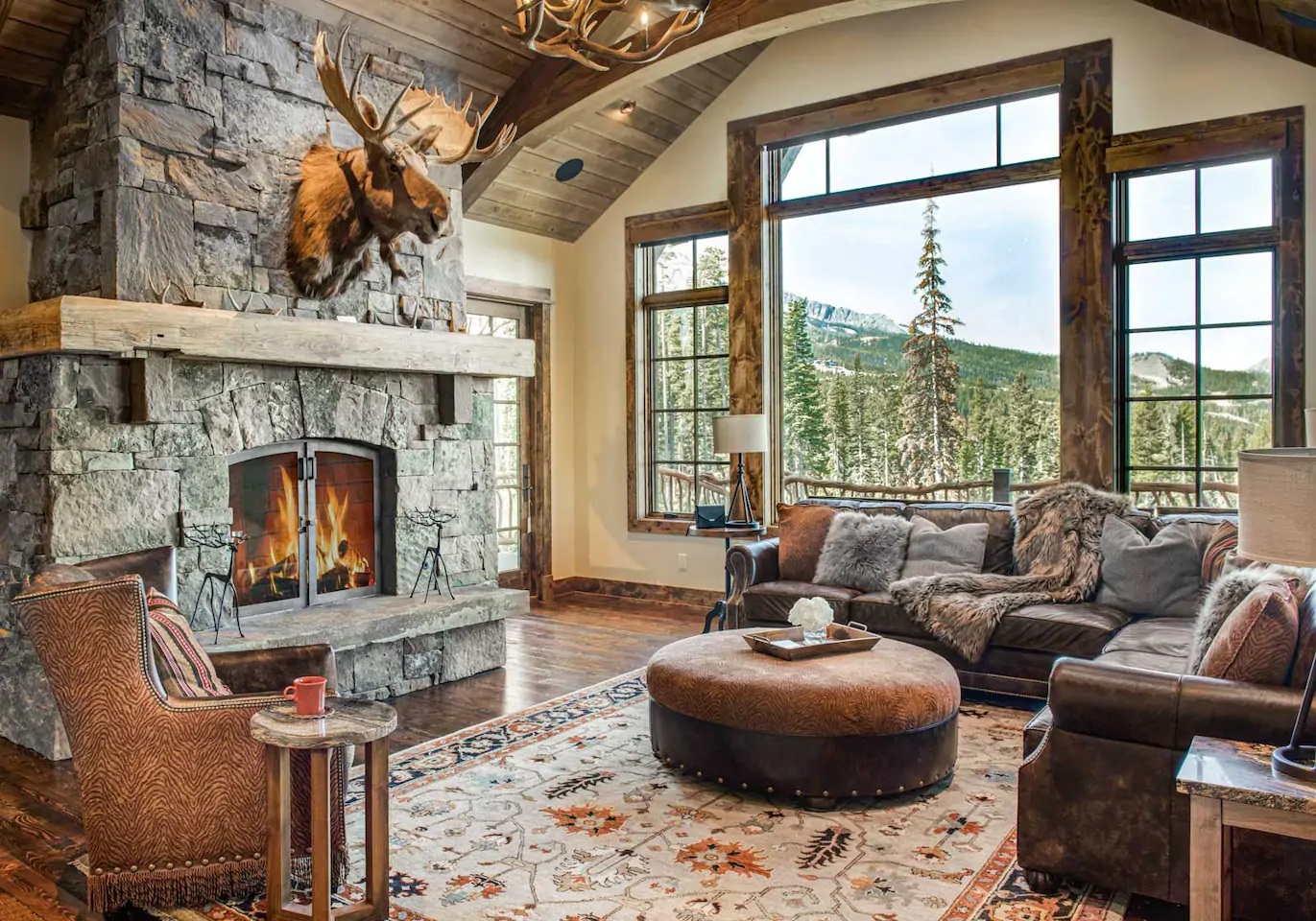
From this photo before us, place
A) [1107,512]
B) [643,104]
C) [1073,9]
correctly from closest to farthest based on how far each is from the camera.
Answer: [1107,512] → [1073,9] → [643,104]

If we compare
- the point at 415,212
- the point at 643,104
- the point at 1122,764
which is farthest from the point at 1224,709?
the point at 643,104

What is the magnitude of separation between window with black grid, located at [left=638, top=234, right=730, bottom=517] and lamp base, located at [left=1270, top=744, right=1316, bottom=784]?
202 inches

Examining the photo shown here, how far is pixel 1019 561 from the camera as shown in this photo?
16.1 ft

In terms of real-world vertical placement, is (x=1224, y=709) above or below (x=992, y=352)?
below

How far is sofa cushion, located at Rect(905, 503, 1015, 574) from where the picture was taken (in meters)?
5.03

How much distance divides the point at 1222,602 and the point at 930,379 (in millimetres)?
3592

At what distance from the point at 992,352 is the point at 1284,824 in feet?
14.9

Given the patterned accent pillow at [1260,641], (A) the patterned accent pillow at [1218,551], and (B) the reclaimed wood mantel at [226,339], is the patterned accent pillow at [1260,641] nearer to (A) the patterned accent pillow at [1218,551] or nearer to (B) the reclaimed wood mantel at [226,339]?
(A) the patterned accent pillow at [1218,551]

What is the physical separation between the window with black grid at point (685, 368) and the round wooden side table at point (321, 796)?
4754mm

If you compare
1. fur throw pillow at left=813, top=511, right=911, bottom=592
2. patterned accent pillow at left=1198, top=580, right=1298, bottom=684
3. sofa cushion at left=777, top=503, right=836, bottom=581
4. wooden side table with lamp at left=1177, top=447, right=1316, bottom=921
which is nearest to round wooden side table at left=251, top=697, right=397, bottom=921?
wooden side table with lamp at left=1177, top=447, right=1316, bottom=921

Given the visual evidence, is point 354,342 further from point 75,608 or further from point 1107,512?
point 1107,512

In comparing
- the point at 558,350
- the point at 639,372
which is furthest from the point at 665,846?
the point at 558,350

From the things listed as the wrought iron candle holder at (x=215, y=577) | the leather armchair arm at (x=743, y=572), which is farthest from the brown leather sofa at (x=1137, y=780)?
the wrought iron candle holder at (x=215, y=577)

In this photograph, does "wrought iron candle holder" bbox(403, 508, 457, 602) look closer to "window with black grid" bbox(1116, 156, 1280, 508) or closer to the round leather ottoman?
the round leather ottoman
